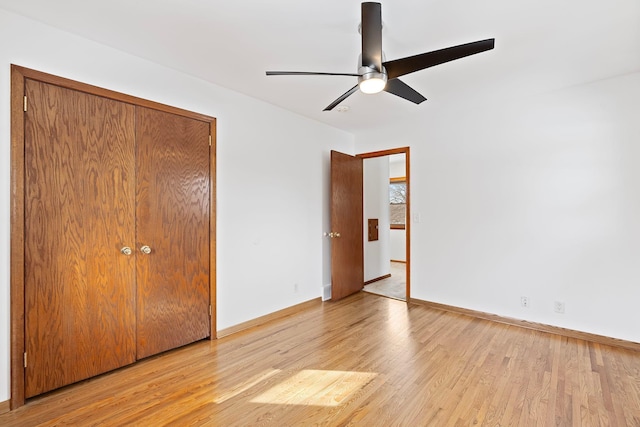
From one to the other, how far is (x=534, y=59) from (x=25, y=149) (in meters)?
3.83

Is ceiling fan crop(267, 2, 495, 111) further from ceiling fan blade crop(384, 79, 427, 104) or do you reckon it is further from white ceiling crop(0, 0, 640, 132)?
white ceiling crop(0, 0, 640, 132)

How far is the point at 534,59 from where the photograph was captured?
2.52 metres

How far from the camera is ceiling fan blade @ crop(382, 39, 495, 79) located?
1.63 meters

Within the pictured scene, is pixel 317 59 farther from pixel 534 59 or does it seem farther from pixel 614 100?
pixel 614 100

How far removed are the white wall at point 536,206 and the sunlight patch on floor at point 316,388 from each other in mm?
2114

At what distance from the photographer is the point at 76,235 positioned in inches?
85.5

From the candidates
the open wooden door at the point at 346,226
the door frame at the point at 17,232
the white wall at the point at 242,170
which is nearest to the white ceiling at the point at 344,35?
the white wall at the point at 242,170

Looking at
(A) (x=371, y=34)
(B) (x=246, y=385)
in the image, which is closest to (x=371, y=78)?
(A) (x=371, y=34)

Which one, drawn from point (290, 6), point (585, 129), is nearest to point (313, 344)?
point (290, 6)

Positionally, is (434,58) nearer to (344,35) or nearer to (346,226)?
(344,35)

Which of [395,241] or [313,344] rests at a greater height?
[395,241]

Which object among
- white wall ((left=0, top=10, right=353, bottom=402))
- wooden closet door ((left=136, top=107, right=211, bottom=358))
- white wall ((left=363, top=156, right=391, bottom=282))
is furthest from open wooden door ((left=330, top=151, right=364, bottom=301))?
wooden closet door ((left=136, top=107, right=211, bottom=358))

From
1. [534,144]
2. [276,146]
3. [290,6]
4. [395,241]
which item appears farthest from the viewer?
[395,241]

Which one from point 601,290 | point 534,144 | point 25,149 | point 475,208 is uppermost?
point 534,144
